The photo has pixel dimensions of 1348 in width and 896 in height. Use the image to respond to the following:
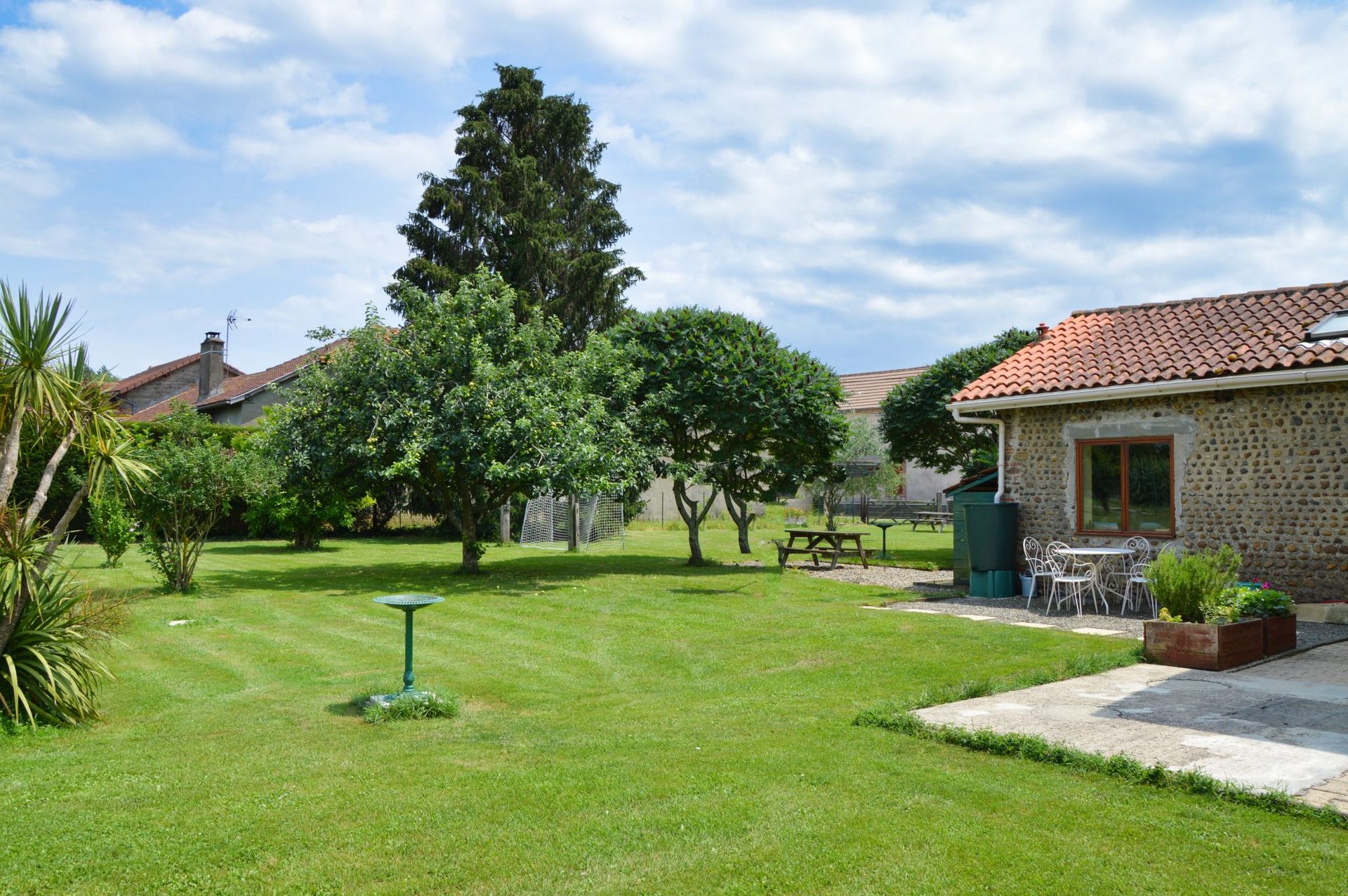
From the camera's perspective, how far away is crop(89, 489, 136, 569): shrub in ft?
54.0

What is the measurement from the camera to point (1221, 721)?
6109mm

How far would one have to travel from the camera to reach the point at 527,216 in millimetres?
30875

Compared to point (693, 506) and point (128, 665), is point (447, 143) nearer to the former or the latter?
point (693, 506)

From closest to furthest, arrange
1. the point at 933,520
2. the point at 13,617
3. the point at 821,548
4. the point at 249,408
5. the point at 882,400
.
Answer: the point at 13,617 → the point at 821,548 → the point at 933,520 → the point at 249,408 → the point at 882,400

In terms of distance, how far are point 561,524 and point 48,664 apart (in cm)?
1807

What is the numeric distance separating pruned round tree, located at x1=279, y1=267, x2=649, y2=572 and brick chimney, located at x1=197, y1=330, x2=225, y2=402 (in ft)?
77.8

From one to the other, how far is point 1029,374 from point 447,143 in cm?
2421

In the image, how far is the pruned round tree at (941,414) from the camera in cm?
2267

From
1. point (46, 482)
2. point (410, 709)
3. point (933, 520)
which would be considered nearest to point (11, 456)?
point (46, 482)

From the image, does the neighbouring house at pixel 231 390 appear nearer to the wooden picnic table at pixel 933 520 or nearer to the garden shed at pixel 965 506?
the wooden picnic table at pixel 933 520

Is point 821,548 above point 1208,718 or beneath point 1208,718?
above

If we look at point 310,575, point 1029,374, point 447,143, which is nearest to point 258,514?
point 310,575

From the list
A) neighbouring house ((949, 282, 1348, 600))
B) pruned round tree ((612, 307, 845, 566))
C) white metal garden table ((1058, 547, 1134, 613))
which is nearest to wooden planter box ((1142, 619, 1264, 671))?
white metal garden table ((1058, 547, 1134, 613))

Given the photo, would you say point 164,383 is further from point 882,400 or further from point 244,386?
point 882,400
